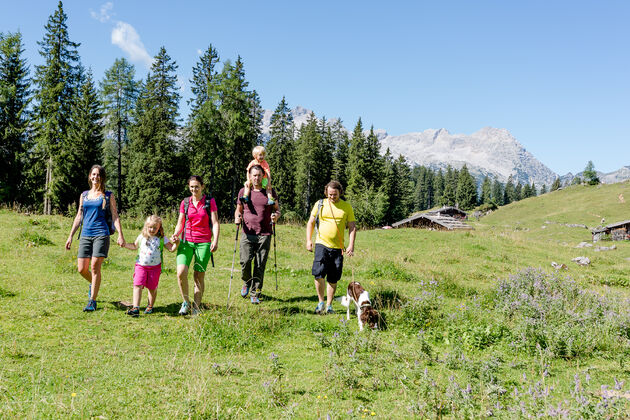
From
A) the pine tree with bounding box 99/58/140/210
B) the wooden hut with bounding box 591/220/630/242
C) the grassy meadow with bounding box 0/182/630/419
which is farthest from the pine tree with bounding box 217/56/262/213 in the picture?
the wooden hut with bounding box 591/220/630/242

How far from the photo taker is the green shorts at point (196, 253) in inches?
233

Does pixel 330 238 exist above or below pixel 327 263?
above

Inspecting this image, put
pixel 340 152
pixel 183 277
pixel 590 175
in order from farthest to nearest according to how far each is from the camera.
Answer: pixel 590 175, pixel 340 152, pixel 183 277

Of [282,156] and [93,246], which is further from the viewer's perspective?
[282,156]

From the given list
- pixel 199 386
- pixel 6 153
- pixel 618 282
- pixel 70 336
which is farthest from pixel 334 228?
pixel 6 153

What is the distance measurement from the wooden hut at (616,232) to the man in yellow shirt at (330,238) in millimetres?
60136

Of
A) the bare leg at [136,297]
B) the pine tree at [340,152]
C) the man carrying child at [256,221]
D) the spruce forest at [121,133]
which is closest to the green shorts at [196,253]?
the bare leg at [136,297]

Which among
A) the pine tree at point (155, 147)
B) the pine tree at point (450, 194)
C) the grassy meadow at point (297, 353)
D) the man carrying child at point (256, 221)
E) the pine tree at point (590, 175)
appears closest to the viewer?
the grassy meadow at point (297, 353)

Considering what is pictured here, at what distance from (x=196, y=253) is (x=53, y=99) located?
30742 mm

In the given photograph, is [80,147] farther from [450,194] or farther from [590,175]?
[590,175]

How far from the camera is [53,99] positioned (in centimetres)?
2800

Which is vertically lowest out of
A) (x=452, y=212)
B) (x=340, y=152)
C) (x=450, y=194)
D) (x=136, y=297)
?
(x=136, y=297)

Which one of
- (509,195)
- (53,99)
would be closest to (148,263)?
(53,99)

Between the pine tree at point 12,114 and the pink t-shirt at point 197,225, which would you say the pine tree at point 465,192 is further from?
the pink t-shirt at point 197,225
